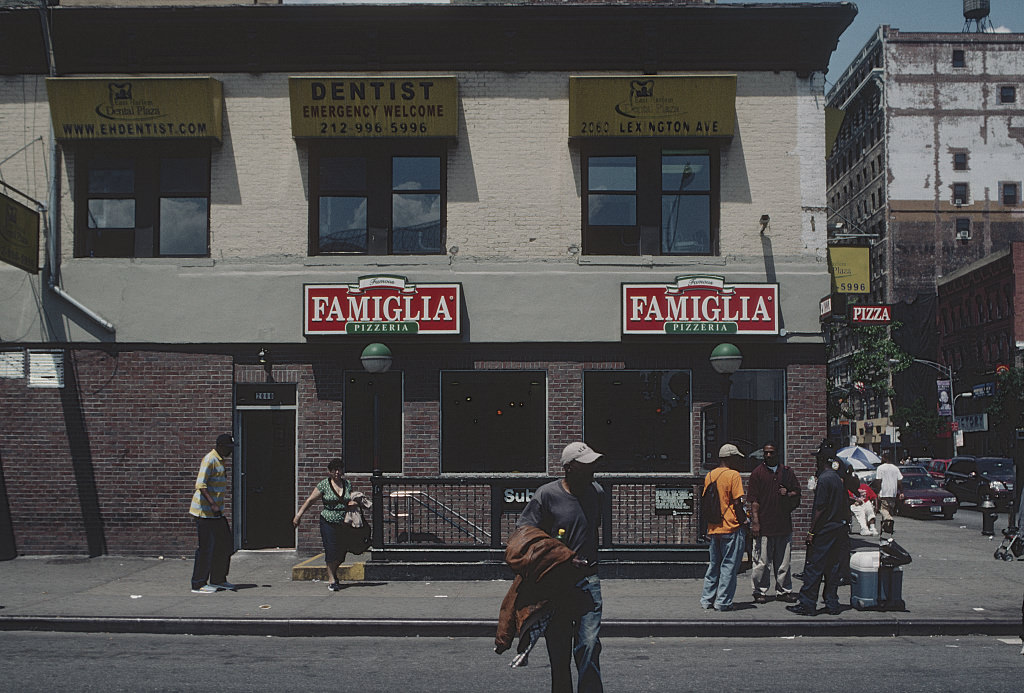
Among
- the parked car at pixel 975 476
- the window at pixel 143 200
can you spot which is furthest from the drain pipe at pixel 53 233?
the parked car at pixel 975 476

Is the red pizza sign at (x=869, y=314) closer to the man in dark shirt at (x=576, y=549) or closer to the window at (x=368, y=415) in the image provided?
the window at (x=368, y=415)

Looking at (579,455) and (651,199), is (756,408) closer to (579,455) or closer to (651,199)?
(651,199)

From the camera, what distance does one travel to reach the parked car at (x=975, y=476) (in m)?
33.2

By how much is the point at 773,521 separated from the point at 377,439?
230 inches

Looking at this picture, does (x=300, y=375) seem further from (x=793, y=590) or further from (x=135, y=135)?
(x=793, y=590)

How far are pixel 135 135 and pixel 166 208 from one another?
4.23ft

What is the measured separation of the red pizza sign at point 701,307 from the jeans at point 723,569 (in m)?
5.38

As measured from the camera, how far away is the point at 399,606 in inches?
469

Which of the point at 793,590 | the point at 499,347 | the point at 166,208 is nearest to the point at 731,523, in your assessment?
the point at 793,590

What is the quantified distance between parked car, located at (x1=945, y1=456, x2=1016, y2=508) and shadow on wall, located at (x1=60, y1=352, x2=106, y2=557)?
2652cm

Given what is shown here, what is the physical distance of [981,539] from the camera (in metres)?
22.1

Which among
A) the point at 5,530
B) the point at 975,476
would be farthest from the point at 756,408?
the point at 975,476

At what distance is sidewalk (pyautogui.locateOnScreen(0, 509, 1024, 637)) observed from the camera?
10875 mm

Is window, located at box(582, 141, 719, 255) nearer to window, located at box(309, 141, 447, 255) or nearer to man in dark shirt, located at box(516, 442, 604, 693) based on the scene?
window, located at box(309, 141, 447, 255)
